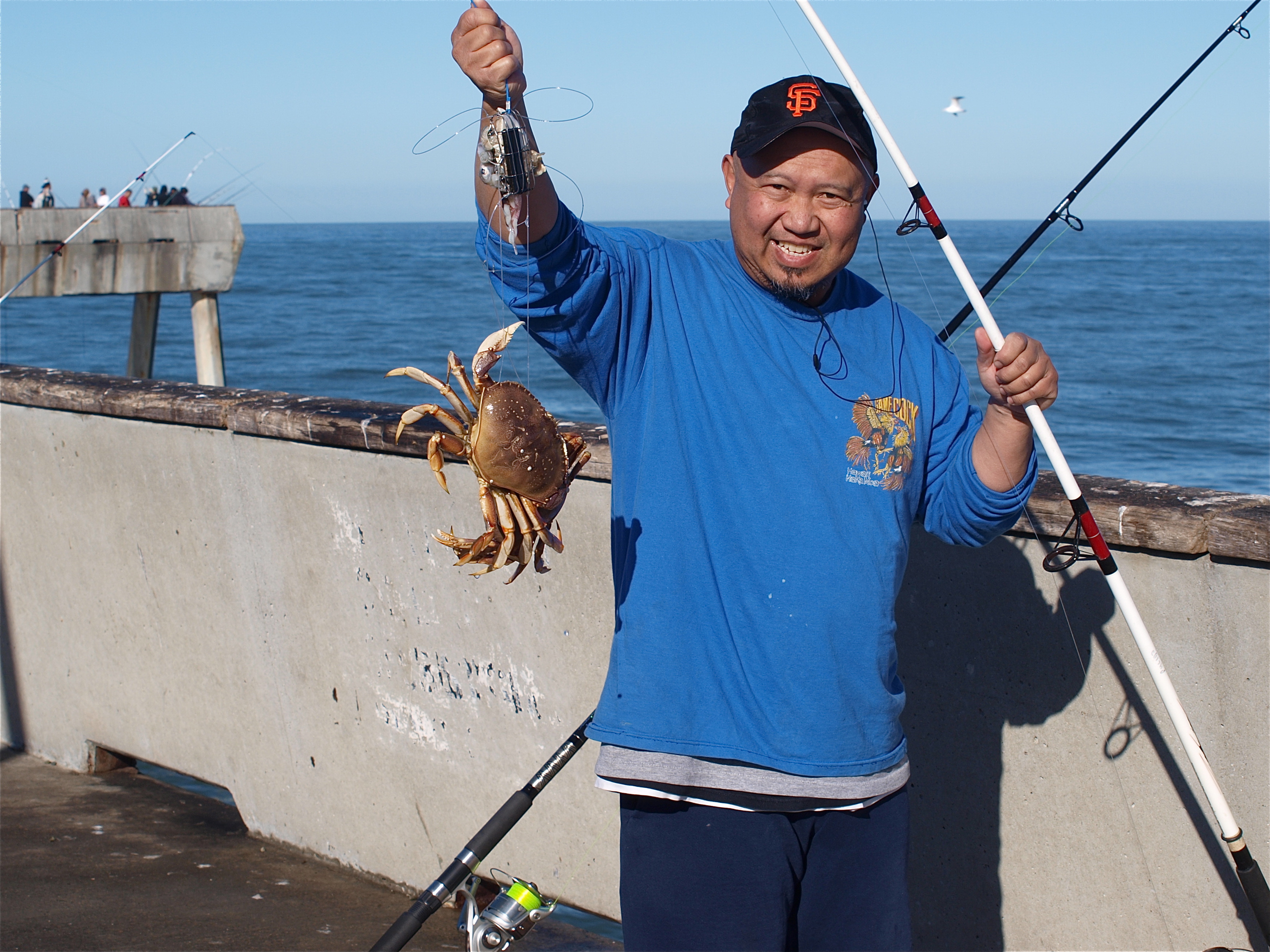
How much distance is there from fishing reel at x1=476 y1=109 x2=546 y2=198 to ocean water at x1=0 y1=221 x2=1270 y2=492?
0.58m

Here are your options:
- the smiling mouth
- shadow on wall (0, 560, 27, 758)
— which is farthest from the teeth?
shadow on wall (0, 560, 27, 758)

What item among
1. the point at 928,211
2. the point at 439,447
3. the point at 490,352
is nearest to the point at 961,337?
the point at 928,211

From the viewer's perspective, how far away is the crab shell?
2504 millimetres

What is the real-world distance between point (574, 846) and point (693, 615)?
1802 mm

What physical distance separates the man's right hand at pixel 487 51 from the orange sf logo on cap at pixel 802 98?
20.9 inches

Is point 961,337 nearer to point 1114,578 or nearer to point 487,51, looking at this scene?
point 1114,578

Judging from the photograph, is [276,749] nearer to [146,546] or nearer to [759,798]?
[146,546]

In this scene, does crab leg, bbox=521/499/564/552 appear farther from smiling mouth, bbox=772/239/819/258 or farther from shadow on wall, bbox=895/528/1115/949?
shadow on wall, bbox=895/528/1115/949

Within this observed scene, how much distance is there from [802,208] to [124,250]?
13.0m

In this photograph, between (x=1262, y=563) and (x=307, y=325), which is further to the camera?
(x=307, y=325)

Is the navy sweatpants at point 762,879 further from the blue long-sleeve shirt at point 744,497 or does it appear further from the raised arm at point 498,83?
the raised arm at point 498,83

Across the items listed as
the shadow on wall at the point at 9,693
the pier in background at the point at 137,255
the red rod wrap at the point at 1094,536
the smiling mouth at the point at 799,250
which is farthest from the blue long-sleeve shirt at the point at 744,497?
the pier in background at the point at 137,255

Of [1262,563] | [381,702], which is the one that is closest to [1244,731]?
[1262,563]

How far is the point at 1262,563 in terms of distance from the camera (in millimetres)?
2518
